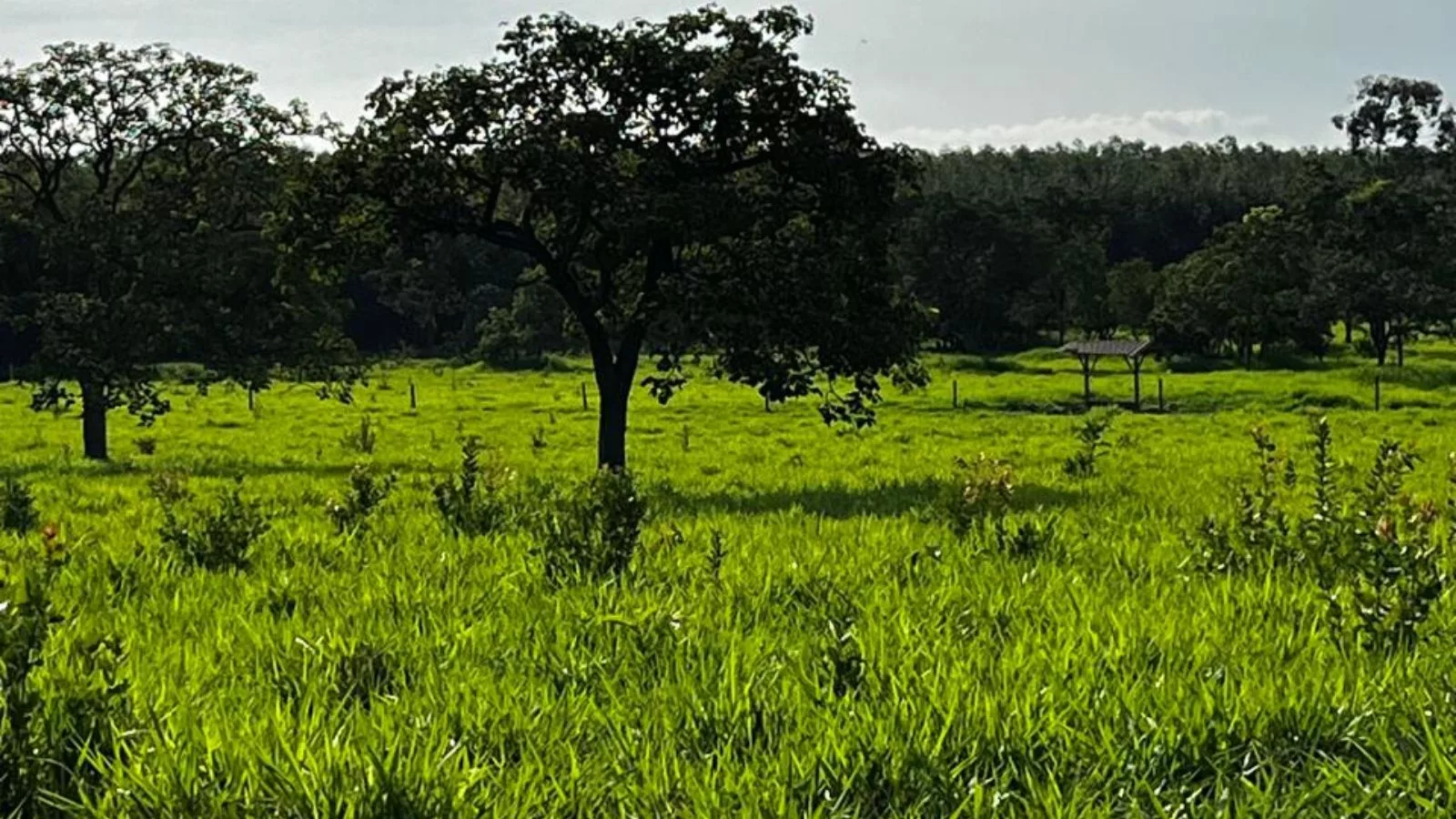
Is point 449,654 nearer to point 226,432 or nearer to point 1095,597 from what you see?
point 1095,597

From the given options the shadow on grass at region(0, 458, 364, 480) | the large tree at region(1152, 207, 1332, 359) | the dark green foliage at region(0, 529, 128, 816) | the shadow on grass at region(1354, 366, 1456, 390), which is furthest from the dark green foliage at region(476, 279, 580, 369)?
the dark green foliage at region(0, 529, 128, 816)

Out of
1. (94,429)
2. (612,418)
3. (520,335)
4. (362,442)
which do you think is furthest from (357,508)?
(520,335)

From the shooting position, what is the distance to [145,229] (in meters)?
27.2

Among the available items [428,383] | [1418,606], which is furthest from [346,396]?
[428,383]

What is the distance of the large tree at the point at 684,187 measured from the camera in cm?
1881

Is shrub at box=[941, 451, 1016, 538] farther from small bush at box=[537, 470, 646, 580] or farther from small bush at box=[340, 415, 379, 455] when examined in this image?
small bush at box=[340, 415, 379, 455]

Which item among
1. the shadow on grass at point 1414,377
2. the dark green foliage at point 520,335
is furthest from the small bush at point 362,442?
the dark green foliage at point 520,335

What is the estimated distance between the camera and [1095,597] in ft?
23.4

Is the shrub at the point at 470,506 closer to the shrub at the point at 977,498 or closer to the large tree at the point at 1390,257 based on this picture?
the shrub at the point at 977,498

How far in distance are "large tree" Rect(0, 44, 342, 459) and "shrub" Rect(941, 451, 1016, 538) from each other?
19.5 metres

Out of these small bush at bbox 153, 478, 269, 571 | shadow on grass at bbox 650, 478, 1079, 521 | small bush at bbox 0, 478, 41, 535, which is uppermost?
small bush at bbox 153, 478, 269, 571

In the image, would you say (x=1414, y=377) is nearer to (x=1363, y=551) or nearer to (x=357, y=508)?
(x=357, y=508)

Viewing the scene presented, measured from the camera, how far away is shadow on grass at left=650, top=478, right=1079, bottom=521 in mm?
13938

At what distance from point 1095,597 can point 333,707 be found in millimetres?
4204
